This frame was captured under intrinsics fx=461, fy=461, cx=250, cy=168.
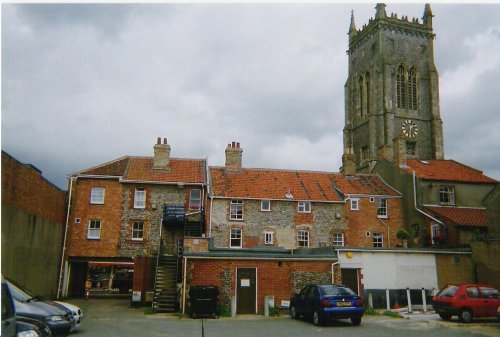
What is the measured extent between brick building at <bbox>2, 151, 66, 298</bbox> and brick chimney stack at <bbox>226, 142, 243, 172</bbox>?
41.8ft

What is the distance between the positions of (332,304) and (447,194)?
2238 cm

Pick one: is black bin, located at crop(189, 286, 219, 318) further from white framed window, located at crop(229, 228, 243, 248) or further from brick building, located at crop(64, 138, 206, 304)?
white framed window, located at crop(229, 228, 243, 248)

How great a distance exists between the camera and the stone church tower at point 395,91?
59438 millimetres

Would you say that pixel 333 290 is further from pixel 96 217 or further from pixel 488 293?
pixel 96 217

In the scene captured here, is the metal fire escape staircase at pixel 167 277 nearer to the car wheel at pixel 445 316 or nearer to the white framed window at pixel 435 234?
the car wheel at pixel 445 316

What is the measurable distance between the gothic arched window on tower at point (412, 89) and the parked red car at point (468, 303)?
45.8m

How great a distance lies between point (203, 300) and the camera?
20.3 meters

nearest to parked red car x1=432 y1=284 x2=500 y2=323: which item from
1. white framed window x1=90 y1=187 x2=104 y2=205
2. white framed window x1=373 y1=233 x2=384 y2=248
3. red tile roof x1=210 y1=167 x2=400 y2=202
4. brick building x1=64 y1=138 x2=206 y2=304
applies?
white framed window x1=373 y1=233 x2=384 y2=248

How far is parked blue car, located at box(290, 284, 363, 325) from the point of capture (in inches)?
690

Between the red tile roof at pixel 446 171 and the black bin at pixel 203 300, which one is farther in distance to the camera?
the red tile roof at pixel 446 171

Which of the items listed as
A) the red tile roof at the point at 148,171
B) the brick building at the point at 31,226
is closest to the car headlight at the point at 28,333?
the brick building at the point at 31,226

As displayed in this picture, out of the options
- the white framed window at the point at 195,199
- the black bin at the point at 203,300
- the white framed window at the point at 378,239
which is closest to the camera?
the black bin at the point at 203,300

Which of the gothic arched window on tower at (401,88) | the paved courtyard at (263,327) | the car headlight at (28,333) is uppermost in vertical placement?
the gothic arched window on tower at (401,88)

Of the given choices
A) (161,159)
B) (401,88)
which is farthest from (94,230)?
(401,88)
